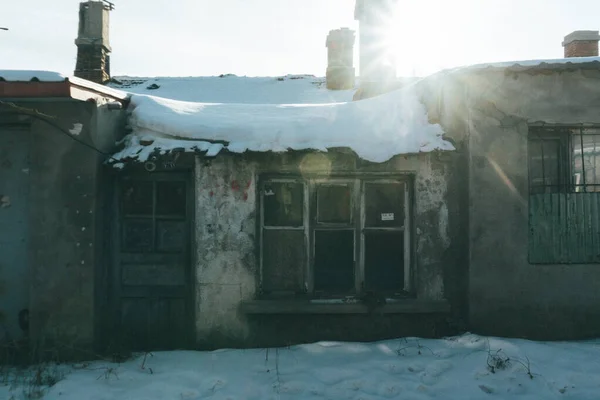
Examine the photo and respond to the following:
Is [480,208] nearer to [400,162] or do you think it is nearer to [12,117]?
[400,162]

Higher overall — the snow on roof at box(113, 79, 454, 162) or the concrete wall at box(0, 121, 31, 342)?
the snow on roof at box(113, 79, 454, 162)

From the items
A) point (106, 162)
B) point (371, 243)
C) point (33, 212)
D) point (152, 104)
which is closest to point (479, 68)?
point (371, 243)

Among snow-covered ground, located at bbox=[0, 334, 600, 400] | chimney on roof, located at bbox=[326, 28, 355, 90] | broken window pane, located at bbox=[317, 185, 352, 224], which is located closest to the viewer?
snow-covered ground, located at bbox=[0, 334, 600, 400]

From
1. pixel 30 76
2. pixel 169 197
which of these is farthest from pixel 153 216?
pixel 30 76

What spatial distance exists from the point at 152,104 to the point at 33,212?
1.92 meters

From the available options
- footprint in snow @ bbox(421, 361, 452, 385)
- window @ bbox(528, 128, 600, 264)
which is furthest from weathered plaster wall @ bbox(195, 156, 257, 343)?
window @ bbox(528, 128, 600, 264)

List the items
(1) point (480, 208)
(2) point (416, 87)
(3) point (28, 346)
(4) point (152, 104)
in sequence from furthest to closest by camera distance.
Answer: (2) point (416, 87)
(4) point (152, 104)
(1) point (480, 208)
(3) point (28, 346)

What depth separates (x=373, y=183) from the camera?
572cm

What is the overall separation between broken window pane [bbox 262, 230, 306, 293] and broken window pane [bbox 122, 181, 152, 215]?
4.96 ft

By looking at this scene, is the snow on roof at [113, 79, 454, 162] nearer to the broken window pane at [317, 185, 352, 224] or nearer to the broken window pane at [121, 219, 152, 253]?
the broken window pane at [317, 185, 352, 224]

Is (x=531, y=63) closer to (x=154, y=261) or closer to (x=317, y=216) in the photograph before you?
(x=317, y=216)

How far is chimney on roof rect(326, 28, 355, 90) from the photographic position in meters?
12.9

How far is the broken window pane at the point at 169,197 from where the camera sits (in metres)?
5.76

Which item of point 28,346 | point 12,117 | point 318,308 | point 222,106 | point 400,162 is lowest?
point 28,346
